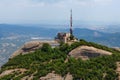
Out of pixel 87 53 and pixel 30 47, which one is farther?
pixel 30 47

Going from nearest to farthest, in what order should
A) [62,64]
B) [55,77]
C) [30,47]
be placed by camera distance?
[55,77], [62,64], [30,47]

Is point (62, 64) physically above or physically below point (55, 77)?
above

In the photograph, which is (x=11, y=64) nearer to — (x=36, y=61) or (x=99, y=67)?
(x=36, y=61)

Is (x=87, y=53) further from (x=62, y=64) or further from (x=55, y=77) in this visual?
(x=55, y=77)

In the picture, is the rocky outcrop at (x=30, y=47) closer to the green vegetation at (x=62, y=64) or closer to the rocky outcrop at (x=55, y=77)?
the green vegetation at (x=62, y=64)

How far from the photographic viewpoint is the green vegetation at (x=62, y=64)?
44.6 meters

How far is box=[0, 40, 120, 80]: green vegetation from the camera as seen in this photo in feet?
146

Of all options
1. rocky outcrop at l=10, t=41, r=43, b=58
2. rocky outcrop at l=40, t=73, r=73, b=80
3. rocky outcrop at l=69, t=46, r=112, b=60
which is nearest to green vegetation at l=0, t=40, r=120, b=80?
rocky outcrop at l=40, t=73, r=73, b=80

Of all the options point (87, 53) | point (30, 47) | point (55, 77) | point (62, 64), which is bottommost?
point (55, 77)

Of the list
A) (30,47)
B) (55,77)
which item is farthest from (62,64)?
(30,47)

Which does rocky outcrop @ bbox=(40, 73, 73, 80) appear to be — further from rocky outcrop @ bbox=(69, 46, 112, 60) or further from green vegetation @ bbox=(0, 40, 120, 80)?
rocky outcrop @ bbox=(69, 46, 112, 60)

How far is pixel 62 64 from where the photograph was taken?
Result: 49.6 m

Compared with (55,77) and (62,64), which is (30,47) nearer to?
(62,64)

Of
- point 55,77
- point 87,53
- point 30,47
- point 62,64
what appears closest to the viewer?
point 55,77
